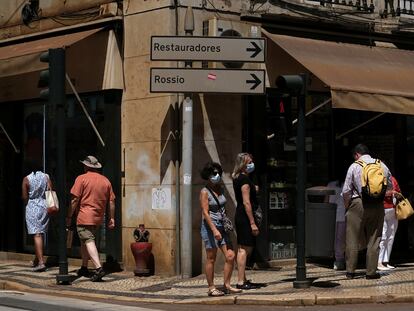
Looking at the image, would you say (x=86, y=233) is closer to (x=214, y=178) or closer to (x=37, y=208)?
(x=37, y=208)

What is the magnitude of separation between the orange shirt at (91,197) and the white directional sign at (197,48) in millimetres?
2311

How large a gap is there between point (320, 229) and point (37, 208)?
5430 millimetres

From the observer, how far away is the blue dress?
45.4ft

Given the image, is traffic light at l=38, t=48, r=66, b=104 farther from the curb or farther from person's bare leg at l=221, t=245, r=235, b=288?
person's bare leg at l=221, t=245, r=235, b=288

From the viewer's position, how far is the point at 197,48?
39.1 ft

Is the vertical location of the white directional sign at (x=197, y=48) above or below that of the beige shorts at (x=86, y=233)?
above

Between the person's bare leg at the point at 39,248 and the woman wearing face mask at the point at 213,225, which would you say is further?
the person's bare leg at the point at 39,248

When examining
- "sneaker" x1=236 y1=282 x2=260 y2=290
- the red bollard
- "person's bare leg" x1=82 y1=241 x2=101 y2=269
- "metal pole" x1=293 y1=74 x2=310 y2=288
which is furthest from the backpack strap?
"person's bare leg" x1=82 y1=241 x2=101 y2=269

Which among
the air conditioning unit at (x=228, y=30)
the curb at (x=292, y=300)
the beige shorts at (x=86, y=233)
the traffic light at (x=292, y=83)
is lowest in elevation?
the curb at (x=292, y=300)

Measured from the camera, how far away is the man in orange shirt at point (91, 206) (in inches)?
490

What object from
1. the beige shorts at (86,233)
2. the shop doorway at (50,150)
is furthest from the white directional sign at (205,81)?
the beige shorts at (86,233)

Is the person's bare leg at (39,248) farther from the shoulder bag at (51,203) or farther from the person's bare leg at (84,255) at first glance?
the person's bare leg at (84,255)

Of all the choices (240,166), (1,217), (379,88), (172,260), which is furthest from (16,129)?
(379,88)

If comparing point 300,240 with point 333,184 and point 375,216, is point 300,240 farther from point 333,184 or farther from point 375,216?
point 333,184
